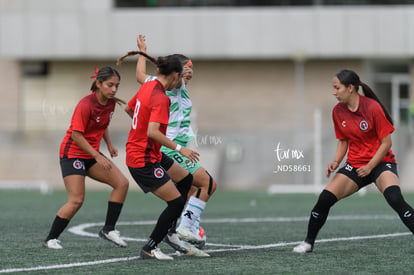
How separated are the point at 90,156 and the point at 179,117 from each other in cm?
107

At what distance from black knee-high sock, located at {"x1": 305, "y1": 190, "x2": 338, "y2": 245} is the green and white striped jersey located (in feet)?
5.64

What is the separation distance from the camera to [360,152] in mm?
8742

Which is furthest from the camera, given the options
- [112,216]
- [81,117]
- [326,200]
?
[112,216]

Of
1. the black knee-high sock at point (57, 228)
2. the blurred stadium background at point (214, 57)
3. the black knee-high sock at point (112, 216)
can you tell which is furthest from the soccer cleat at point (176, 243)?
the blurred stadium background at point (214, 57)

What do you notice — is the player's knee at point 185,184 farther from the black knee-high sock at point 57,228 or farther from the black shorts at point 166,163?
the black knee-high sock at point 57,228

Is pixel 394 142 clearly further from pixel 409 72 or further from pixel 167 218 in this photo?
pixel 167 218

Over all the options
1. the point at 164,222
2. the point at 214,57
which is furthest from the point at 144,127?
the point at 214,57

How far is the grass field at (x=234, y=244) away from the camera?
25.0ft

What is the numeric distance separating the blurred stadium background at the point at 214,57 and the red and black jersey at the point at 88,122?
877 inches

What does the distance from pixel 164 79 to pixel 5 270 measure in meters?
2.28

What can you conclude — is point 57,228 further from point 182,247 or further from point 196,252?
point 196,252

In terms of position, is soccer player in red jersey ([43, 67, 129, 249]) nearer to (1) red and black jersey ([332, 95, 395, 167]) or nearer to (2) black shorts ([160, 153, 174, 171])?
(2) black shorts ([160, 153, 174, 171])

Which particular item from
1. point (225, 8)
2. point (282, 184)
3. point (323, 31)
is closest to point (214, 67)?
point (225, 8)

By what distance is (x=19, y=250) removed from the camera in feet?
29.7
